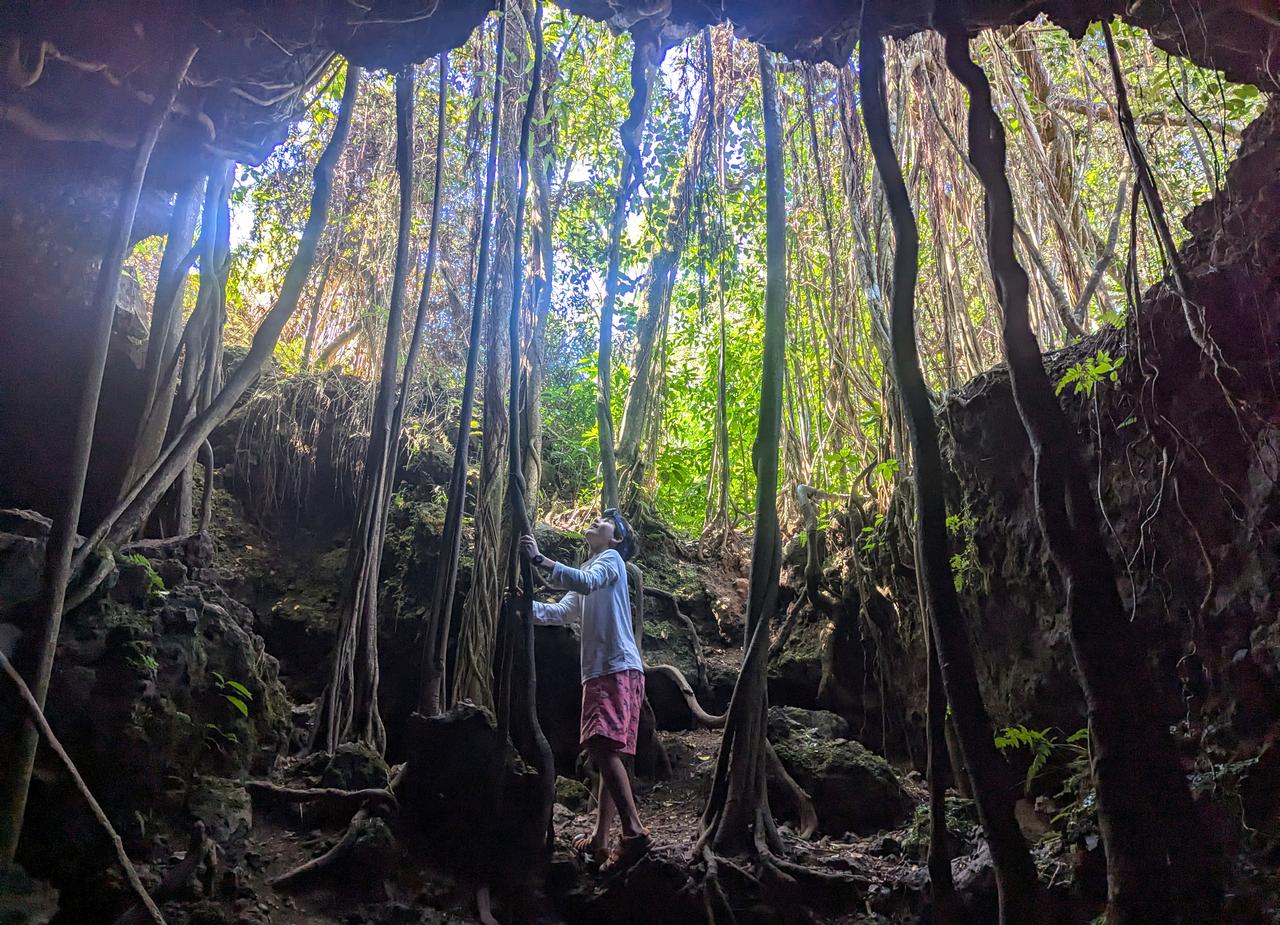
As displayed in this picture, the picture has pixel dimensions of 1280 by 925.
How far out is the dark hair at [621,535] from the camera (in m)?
3.49

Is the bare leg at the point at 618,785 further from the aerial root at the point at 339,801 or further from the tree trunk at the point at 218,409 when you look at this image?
the tree trunk at the point at 218,409

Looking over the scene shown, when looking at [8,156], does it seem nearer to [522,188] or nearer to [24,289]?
[24,289]

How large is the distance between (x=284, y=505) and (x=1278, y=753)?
17.7 ft

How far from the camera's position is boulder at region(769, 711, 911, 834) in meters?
3.54

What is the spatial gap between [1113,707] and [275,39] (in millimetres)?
3548

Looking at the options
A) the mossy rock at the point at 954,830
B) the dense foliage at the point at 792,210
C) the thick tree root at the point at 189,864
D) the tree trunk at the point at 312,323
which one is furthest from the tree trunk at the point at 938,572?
the tree trunk at the point at 312,323

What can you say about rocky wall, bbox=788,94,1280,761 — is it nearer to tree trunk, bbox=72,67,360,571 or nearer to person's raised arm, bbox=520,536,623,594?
person's raised arm, bbox=520,536,623,594

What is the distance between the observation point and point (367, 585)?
3.49 meters

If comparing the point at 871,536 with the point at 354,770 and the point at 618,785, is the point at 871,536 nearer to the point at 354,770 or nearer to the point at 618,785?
the point at 618,785

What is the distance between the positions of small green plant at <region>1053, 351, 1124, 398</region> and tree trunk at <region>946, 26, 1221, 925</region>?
1295mm

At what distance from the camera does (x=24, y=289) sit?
338 cm

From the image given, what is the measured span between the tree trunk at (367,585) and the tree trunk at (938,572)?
2424mm

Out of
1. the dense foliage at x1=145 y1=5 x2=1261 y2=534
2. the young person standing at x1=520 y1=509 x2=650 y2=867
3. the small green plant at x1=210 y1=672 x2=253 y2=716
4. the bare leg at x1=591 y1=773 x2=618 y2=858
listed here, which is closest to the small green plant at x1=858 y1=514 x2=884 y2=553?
the dense foliage at x1=145 y1=5 x2=1261 y2=534

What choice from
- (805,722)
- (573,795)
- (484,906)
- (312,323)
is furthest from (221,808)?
(312,323)
